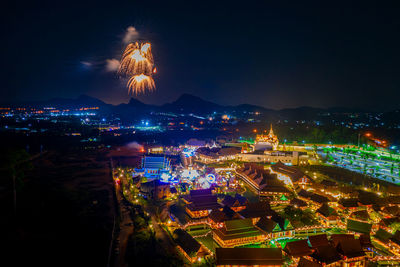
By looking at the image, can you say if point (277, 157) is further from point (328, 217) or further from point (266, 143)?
point (328, 217)

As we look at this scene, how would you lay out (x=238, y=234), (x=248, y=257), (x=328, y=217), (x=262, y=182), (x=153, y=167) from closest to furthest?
(x=248, y=257)
(x=238, y=234)
(x=328, y=217)
(x=262, y=182)
(x=153, y=167)

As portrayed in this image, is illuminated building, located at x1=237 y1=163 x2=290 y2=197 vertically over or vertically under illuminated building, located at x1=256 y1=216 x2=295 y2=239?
over

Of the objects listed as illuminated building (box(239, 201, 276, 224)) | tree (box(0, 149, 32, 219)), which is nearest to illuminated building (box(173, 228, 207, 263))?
illuminated building (box(239, 201, 276, 224))

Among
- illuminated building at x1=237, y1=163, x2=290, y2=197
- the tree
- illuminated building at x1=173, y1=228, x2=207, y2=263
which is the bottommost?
illuminated building at x1=173, y1=228, x2=207, y2=263

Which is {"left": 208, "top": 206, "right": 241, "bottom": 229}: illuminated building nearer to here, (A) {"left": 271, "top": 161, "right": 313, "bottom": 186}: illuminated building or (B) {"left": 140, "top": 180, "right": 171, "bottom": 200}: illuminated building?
(B) {"left": 140, "top": 180, "right": 171, "bottom": 200}: illuminated building

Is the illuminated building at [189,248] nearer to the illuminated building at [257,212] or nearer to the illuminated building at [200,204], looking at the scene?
the illuminated building at [200,204]

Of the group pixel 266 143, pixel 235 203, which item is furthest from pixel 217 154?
pixel 235 203

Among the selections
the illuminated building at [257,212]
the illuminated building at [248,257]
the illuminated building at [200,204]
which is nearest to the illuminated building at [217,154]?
the illuminated building at [200,204]
